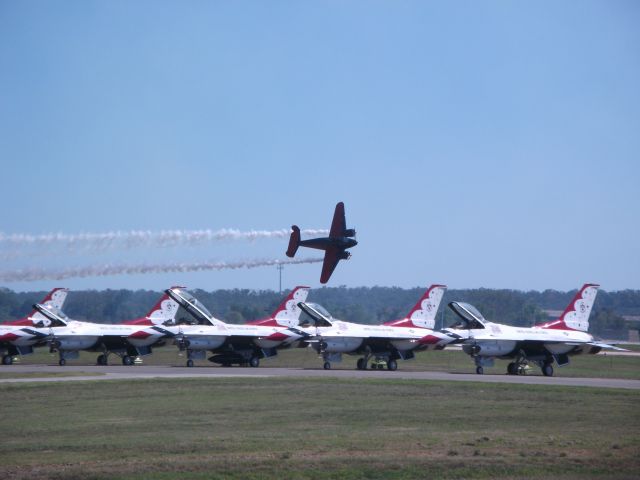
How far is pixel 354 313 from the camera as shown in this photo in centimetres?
13450

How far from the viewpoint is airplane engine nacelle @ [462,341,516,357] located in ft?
162

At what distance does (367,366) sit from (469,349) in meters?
10.0

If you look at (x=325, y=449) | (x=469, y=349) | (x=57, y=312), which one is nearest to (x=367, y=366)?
(x=469, y=349)

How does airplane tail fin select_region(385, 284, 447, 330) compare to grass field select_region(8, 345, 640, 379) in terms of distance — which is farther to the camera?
airplane tail fin select_region(385, 284, 447, 330)

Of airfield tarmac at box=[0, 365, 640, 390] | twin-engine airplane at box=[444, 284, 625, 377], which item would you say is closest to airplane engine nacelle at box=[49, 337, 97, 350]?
airfield tarmac at box=[0, 365, 640, 390]

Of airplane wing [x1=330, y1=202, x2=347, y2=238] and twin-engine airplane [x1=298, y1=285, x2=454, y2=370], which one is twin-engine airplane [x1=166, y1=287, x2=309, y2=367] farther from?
airplane wing [x1=330, y1=202, x2=347, y2=238]

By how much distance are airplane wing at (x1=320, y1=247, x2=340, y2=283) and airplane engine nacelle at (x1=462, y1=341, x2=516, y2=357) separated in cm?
855

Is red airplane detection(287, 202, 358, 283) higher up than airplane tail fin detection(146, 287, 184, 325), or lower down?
higher up

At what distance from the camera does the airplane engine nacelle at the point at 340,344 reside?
5288 cm

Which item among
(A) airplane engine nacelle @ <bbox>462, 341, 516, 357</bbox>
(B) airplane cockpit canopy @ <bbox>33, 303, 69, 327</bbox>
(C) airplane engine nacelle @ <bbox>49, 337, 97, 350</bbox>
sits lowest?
(C) airplane engine nacelle @ <bbox>49, 337, 97, 350</bbox>

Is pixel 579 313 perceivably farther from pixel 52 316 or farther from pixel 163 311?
pixel 52 316

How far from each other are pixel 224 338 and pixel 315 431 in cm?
3250

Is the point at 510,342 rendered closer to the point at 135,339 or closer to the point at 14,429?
the point at 135,339

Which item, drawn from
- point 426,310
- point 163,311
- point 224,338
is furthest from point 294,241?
point 163,311
